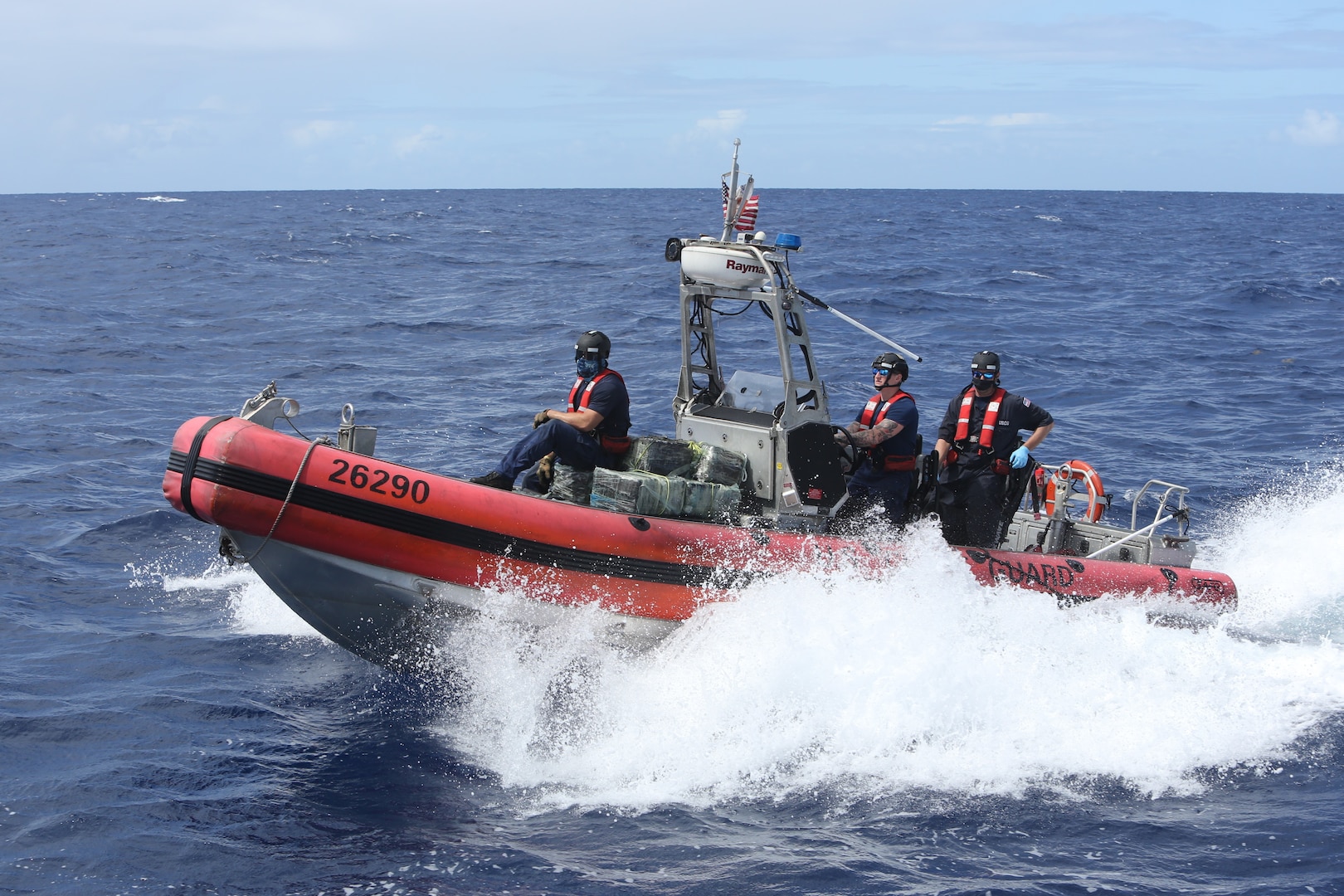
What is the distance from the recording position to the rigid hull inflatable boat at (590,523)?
6.39m

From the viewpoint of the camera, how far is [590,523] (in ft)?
22.4

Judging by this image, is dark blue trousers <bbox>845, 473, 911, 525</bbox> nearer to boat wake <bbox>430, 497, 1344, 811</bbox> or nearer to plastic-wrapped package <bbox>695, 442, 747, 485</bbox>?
boat wake <bbox>430, 497, 1344, 811</bbox>

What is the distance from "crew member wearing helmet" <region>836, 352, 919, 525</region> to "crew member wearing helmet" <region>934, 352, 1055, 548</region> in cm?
40

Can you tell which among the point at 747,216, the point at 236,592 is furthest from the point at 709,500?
the point at 236,592

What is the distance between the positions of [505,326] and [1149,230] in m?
38.2

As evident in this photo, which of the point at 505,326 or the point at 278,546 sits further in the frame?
the point at 505,326

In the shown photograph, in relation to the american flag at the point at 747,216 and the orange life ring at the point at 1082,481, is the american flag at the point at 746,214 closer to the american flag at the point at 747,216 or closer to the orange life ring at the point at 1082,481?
the american flag at the point at 747,216

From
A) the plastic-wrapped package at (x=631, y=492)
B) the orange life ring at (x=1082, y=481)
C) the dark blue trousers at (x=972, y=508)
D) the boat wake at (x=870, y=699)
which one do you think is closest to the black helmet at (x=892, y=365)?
the dark blue trousers at (x=972, y=508)

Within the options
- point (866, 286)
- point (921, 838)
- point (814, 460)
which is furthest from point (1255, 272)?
point (921, 838)

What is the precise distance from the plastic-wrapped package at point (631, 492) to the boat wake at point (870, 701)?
0.74m

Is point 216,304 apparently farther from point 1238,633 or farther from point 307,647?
point 1238,633

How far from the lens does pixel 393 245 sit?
39.8 metres

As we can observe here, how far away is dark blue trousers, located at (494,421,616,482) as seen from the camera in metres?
6.98

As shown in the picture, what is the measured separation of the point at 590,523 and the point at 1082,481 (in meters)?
4.27
